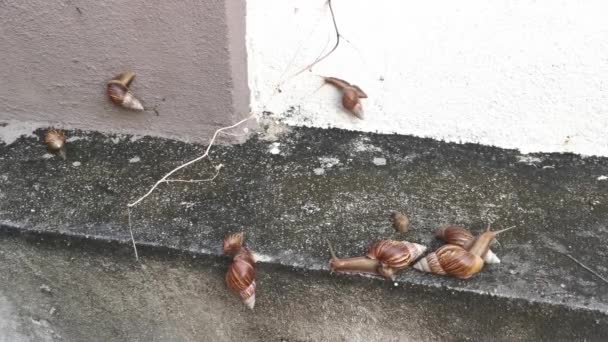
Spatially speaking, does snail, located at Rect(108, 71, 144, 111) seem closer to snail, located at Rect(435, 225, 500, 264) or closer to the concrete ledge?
the concrete ledge

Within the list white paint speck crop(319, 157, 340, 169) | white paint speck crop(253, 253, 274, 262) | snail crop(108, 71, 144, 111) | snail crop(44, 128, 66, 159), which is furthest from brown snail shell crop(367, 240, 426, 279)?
snail crop(44, 128, 66, 159)

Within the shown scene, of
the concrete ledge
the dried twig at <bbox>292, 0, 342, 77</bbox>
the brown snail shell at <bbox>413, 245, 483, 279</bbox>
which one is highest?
the dried twig at <bbox>292, 0, 342, 77</bbox>

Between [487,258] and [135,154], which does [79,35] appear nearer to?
[135,154]

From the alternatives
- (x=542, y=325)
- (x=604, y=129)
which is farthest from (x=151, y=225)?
(x=604, y=129)

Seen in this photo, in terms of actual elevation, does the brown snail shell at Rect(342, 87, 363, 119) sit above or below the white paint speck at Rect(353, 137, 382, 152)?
above

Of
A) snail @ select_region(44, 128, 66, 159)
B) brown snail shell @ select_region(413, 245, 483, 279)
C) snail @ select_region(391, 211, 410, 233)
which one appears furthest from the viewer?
snail @ select_region(44, 128, 66, 159)

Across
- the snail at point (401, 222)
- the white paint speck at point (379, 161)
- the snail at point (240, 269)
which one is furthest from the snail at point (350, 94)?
the snail at point (240, 269)
